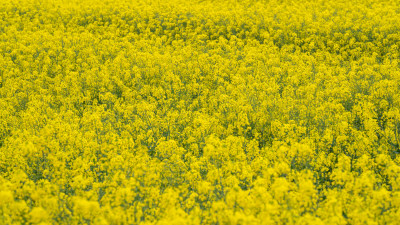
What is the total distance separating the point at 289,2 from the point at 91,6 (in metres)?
10.2

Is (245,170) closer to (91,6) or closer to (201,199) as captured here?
(201,199)

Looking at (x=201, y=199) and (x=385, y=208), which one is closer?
(x=385, y=208)

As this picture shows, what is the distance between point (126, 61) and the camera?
11109 millimetres

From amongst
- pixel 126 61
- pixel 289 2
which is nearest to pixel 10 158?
pixel 126 61

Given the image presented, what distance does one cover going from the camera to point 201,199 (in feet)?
16.1

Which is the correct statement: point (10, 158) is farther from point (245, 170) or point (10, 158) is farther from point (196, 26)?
point (196, 26)

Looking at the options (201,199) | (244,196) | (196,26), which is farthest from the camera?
(196,26)

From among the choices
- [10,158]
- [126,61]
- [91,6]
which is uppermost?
[91,6]

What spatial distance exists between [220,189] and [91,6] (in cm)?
1633

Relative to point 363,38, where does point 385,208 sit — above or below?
below

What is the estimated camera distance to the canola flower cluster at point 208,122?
4520 mm

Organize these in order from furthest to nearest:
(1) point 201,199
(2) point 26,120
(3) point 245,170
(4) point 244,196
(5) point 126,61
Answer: (5) point 126,61
(2) point 26,120
(3) point 245,170
(1) point 201,199
(4) point 244,196

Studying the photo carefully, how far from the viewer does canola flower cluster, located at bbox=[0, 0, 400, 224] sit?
4520mm

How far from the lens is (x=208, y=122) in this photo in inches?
281
